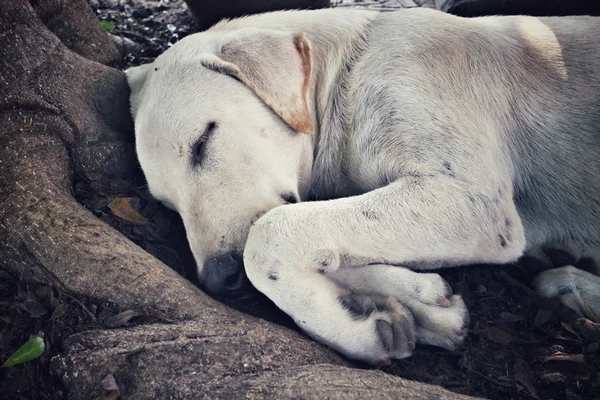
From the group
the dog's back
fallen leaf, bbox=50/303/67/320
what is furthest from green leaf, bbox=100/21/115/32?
fallen leaf, bbox=50/303/67/320

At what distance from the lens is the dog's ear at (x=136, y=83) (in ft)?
10.2

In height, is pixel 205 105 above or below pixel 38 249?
above

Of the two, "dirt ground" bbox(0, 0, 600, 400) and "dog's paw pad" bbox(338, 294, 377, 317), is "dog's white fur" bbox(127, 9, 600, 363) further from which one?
"dirt ground" bbox(0, 0, 600, 400)

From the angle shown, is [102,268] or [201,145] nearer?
[102,268]

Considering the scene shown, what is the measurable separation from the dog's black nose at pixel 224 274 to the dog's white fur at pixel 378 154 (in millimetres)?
63

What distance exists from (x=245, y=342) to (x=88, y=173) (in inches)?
61.9

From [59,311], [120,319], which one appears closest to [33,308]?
[59,311]

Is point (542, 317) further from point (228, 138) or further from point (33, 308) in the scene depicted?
point (33, 308)

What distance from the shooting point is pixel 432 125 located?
101 inches

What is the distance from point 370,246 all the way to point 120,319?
1.18 metres

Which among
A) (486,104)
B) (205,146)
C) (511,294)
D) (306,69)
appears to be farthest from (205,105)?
(511,294)

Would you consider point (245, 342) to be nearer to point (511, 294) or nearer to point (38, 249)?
point (38, 249)

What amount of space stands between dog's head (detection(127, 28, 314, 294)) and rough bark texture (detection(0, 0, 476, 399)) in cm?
31

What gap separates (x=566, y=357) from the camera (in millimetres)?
2391
